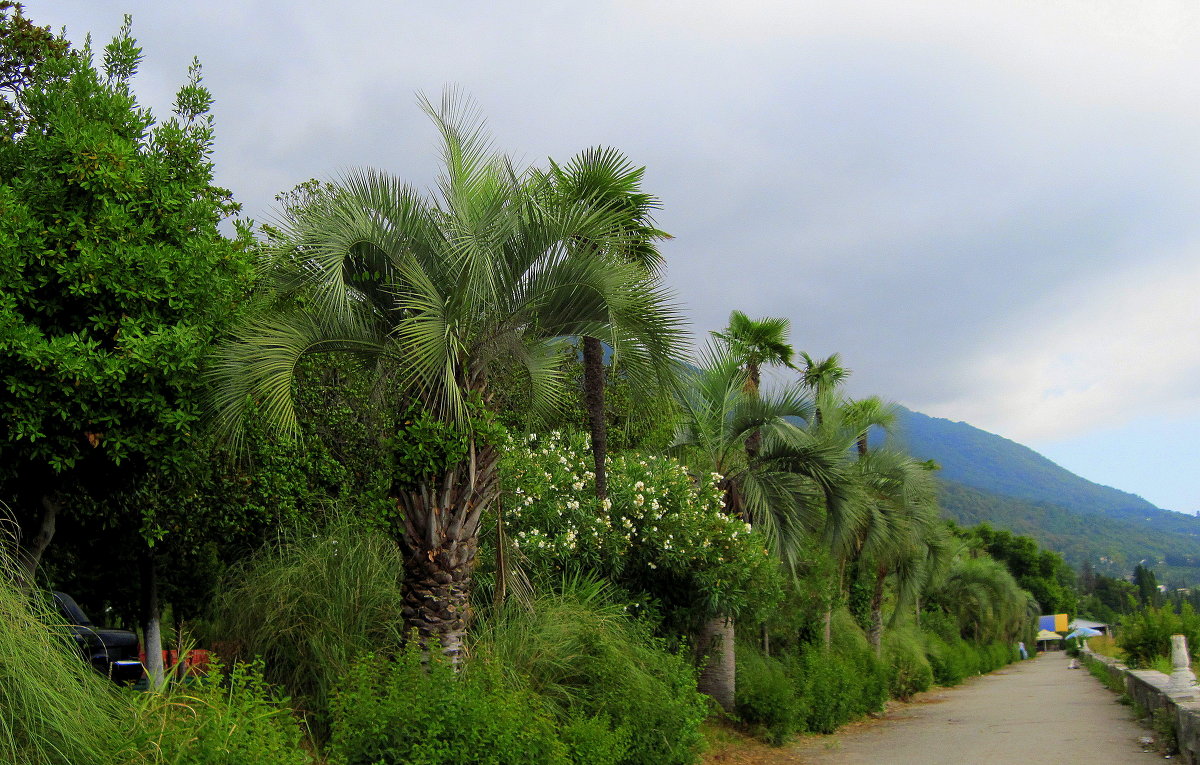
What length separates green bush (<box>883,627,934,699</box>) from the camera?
2775 cm

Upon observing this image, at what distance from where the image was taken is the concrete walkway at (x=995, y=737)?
12156mm

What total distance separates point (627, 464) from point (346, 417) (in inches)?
156

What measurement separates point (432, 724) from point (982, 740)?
33.8 feet

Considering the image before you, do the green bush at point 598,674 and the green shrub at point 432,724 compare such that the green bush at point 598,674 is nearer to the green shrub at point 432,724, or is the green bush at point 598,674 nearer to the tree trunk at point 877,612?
the green shrub at point 432,724

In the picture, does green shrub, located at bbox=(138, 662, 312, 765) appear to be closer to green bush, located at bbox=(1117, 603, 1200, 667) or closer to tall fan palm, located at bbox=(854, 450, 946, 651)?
tall fan palm, located at bbox=(854, 450, 946, 651)

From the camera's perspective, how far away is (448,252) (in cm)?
937

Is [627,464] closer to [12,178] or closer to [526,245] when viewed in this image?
[526,245]

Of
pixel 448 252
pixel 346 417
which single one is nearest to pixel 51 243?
pixel 448 252

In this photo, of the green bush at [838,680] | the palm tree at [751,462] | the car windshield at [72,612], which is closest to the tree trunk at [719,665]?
the palm tree at [751,462]

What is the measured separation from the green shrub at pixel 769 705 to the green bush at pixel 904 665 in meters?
11.6

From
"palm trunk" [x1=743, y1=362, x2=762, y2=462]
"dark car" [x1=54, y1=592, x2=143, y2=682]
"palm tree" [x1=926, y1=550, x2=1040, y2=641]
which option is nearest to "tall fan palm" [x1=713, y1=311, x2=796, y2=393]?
"palm trunk" [x1=743, y1=362, x2=762, y2=462]

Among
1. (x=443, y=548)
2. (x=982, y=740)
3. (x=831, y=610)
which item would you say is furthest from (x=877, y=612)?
(x=443, y=548)

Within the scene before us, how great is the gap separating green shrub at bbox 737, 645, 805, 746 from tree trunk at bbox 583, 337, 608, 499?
4.76 metres

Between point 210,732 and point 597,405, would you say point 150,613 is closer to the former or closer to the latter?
point 597,405
